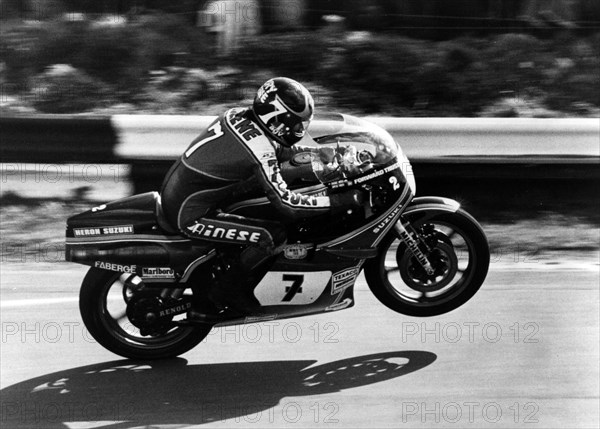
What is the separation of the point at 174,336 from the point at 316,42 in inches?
228

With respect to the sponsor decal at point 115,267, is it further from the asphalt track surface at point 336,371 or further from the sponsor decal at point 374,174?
the sponsor decal at point 374,174

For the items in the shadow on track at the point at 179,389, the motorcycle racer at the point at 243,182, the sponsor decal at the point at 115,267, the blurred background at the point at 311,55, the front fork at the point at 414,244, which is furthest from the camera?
the blurred background at the point at 311,55

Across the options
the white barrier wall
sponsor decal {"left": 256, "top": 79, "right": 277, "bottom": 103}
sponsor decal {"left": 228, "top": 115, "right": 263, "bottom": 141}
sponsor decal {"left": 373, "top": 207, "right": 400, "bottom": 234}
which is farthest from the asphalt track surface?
the white barrier wall

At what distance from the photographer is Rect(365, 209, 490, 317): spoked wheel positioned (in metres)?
5.64

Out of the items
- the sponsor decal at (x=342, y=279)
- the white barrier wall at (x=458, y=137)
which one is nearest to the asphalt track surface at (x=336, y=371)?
the sponsor decal at (x=342, y=279)

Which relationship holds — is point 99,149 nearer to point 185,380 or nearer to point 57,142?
point 57,142

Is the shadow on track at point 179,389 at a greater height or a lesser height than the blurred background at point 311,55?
lesser

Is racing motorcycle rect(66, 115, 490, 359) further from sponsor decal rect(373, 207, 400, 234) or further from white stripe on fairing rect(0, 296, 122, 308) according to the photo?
white stripe on fairing rect(0, 296, 122, 308)

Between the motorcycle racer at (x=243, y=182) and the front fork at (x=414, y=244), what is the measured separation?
0.42 m

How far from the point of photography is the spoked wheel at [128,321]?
17.3ft

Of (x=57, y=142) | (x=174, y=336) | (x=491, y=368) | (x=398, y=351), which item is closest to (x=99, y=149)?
(x=57, y=142)

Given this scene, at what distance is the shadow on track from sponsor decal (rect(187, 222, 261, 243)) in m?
0.73

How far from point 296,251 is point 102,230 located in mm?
1079

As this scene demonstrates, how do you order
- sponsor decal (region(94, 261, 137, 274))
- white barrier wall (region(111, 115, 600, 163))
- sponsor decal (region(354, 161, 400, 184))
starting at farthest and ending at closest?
white barrier wall (region(111, 115, 600, 163)) → sponsor decal (region(354, 161, 400, 184)) → sponsor decal (region(94, 261, 137, 274))
